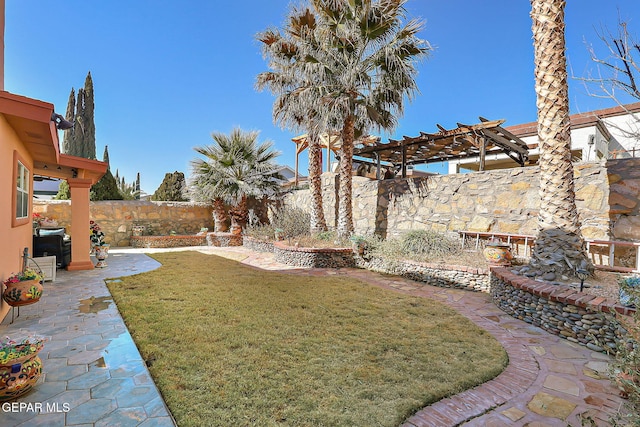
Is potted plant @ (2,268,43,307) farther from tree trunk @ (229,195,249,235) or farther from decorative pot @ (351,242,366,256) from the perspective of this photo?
tree trunk @ (229,195,249,235)

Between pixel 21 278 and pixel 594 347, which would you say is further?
pixel 21 278

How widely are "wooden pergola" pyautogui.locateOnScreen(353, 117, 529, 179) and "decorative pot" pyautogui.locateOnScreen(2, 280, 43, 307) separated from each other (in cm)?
1038

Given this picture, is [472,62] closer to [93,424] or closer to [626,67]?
[626,67]

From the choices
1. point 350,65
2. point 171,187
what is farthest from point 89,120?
point 350,65

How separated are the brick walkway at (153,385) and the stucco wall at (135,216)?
9.04 metres

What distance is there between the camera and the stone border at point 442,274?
263 inches

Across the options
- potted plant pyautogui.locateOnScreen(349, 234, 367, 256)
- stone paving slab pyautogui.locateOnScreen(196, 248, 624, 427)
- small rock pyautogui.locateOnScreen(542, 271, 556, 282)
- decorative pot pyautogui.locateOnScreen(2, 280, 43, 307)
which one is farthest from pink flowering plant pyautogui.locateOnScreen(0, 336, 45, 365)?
potted plant pyautogui.locateOnScreen(349, 234, 367, 256)

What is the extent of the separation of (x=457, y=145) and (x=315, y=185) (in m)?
5.70

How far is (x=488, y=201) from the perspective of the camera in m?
8.62

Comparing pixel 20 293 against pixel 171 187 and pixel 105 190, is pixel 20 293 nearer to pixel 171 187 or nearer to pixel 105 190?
pixel 105 190

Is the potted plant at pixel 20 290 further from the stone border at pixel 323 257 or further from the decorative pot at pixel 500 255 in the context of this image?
the decorative pot at pixel 500 255

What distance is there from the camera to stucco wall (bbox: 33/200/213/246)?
471 inches

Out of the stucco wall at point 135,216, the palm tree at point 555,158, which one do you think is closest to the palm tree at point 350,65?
the palm tree at point 555,158

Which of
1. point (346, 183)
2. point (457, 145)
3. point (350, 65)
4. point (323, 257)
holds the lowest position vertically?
point (323, 257)
